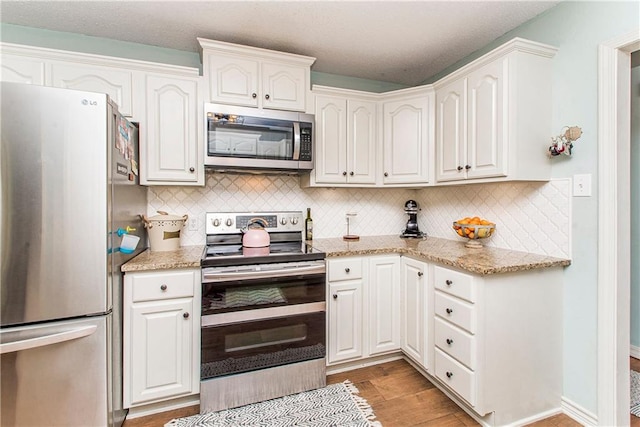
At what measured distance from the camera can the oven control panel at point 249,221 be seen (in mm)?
2330

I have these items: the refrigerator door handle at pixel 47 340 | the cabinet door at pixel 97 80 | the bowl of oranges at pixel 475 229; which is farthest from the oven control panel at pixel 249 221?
the bowl of oranges at pixel 475 229

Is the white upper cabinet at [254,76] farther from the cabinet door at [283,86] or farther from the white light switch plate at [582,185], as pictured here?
the white light switch plate at [582,185]

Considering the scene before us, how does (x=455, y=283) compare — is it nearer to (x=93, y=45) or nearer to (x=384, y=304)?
(x=384, y=304)

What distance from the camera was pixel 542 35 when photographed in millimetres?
1890

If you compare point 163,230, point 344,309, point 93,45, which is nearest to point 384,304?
point 344,309

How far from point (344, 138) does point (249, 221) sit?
41.3 inches

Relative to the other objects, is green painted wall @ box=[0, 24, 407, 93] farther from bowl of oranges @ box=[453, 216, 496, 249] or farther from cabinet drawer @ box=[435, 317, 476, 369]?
cabinet drawer @ box=[435, 317, 476, 369]

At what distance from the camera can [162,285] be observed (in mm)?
1697

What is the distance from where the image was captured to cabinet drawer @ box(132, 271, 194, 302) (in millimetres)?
1660

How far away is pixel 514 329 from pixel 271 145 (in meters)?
1.91

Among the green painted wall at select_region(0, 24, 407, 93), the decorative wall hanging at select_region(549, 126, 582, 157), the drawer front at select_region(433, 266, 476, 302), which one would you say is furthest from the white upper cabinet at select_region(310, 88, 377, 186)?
the decorative wall hanging at select_region(549, 126, 582, 157)

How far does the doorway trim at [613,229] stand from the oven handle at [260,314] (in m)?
1.56

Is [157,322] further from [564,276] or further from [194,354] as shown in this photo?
[564,276]

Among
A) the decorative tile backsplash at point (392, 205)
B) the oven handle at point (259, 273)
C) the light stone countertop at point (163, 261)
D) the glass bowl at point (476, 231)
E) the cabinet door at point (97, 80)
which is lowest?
the oven handle at point (259, 273)
